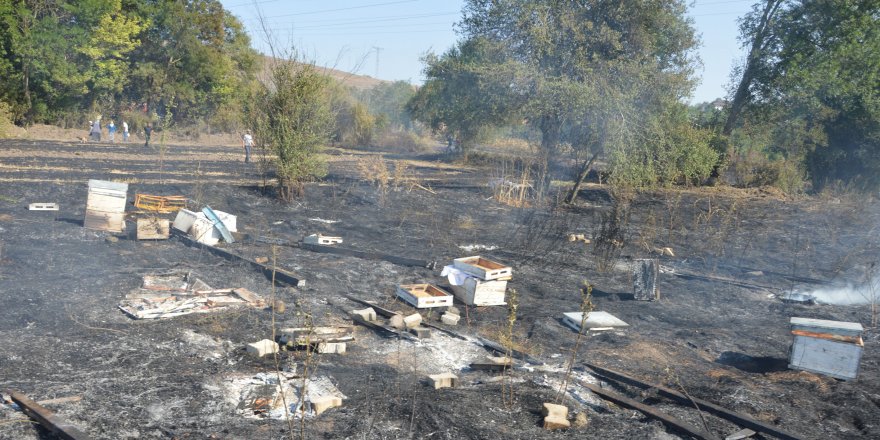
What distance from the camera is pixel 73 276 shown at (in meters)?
8.58

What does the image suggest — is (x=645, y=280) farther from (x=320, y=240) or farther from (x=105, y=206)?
(x=105, y=206)

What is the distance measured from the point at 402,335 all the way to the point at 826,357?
179 inches

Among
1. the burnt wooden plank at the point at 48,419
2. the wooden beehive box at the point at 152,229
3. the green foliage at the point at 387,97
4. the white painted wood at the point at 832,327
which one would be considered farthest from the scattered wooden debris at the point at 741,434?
the green foliage at the point at 387,97

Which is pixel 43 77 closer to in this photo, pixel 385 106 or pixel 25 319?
pixel 25 319

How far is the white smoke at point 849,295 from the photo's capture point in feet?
33.7

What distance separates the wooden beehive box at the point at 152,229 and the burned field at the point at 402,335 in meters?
0.22

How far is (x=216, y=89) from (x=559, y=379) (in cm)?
3377

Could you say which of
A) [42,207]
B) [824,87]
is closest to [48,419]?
[42,207]

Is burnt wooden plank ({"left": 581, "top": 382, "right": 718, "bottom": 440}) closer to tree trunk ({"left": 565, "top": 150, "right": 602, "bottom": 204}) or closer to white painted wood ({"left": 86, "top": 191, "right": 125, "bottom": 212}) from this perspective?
white painted wood ({"left": 86, "top": 191, "right": 125, "bottom": 212})

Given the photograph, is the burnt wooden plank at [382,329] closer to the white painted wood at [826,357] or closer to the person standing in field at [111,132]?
the white painted wood at [826,357]

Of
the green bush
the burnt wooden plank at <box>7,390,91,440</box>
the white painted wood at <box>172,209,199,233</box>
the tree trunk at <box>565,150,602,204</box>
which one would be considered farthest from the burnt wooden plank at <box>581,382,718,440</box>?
the green bush

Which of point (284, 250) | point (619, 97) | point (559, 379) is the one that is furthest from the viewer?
point (619, 97)

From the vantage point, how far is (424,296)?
865cm

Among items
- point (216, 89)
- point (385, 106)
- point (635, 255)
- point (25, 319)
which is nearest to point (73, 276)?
point (25, 319)
